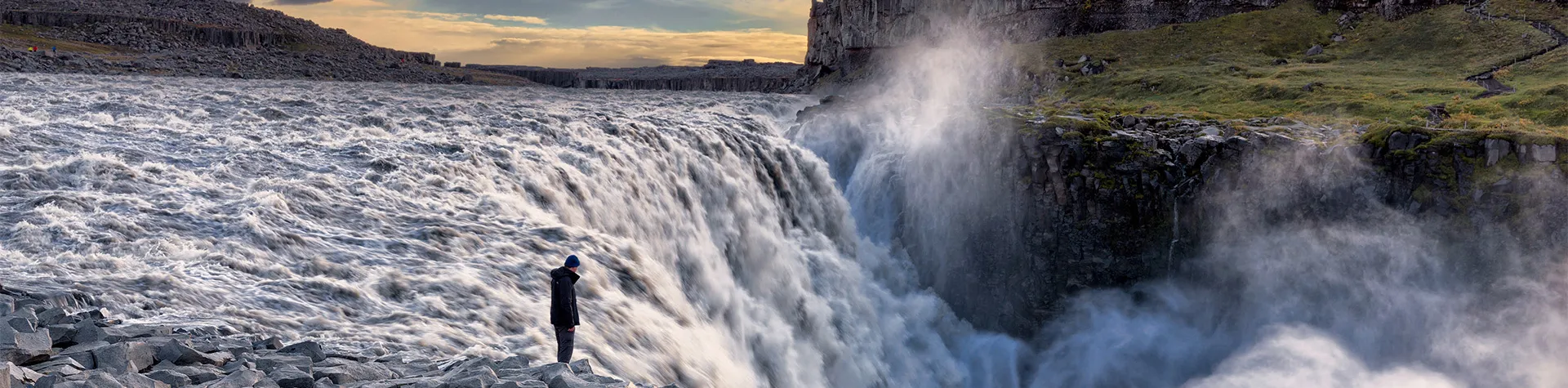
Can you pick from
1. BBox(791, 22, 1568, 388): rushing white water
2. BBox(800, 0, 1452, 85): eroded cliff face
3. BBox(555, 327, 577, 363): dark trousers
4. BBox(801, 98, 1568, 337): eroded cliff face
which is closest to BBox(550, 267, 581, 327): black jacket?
BBox(555, 327, 577, 363): dark trousers

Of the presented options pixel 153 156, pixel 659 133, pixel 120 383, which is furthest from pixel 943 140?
pixel 120 383

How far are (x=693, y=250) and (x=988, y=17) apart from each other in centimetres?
11552

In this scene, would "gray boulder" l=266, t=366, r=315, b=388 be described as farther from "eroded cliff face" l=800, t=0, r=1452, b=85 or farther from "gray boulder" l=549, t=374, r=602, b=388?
"eroded cliff face" l=800, t=0, r=1452, b=85

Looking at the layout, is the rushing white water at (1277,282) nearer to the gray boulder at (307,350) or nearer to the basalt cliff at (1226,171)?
the basalt cliff at (1226,171)

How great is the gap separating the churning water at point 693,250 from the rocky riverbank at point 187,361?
87cm

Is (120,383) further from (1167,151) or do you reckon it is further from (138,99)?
(138,99)

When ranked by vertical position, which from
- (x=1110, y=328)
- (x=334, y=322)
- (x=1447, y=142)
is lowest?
(x=1110, y=328)

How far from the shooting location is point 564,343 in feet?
41.5

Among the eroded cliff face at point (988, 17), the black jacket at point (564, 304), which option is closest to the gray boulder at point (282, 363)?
the black jacket at point (564, 304)

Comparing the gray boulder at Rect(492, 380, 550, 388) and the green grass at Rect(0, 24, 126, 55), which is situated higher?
the green grass at Rect(0, 24, 126, 55)

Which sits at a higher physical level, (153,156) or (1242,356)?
(153,156)

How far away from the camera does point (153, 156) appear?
22125 mm

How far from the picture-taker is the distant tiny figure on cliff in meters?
12.4

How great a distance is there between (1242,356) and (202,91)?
151ft
